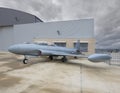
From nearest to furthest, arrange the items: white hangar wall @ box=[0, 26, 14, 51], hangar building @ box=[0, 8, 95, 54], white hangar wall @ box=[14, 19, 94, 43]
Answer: hangar building @ box=[0, 8, 95, 54] → white hangar wall @ box=[14, 19, 94, 43] → white hangar wall @ box=[0, 26, 14, 51]

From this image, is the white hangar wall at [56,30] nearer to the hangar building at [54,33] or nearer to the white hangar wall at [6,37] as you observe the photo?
the hangar building at [54,33]

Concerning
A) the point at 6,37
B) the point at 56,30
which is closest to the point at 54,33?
the point at 56,30

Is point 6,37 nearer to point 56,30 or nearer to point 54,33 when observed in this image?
point 54,33

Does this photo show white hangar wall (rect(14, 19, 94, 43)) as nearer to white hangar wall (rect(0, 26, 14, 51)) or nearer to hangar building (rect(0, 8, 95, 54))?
hangar building (rect(0, 8, 95, 54))

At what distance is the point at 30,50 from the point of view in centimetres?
1159

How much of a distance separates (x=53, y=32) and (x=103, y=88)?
19.2 meters

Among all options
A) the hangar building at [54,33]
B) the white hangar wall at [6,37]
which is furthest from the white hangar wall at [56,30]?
the white hangar wall at [6,37]

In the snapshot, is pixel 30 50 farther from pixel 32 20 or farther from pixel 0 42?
pixel 32 20

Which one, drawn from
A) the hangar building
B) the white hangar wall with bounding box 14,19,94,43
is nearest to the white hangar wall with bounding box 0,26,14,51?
the hangar building

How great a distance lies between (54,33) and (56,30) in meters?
0.71

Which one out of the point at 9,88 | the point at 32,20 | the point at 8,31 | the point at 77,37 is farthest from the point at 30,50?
the point at 32,20

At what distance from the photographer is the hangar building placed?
2099 centimetres

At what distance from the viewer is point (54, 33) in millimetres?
23484

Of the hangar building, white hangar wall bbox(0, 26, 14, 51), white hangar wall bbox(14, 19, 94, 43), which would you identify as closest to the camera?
the hangar building
